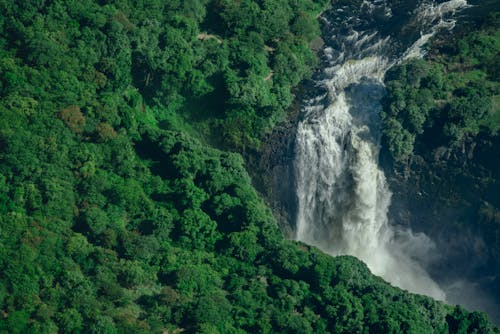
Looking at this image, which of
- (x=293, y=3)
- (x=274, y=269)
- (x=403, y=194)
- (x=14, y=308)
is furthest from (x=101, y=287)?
(x=293, y=3)

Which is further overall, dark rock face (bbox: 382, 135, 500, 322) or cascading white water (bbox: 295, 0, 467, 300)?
cascading white water (bbox: 295, 0, 467, 300)

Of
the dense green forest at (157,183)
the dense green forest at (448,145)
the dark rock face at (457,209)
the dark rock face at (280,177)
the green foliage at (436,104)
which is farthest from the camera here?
the dark rock face at (280,177)

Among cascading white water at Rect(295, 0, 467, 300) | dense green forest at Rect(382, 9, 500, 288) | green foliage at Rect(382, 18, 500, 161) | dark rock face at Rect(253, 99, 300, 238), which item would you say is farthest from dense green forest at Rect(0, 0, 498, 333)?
dense green forest at Rect(382, 9, 500, 288)

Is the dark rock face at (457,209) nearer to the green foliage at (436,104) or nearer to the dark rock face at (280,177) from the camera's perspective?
the green foliage at (436,104)

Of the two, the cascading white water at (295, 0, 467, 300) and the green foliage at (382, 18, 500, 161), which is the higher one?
the green foliage at (382, 18, 500, 161)

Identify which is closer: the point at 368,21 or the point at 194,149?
the point at 194,149

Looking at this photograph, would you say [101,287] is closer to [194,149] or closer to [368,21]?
[194,149]

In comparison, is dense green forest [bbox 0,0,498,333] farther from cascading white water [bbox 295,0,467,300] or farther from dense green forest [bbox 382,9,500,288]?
dense green forest [bbox 382,9,500,288]

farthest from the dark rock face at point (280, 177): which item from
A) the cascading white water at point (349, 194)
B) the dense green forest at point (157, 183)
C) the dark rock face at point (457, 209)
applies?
the dark rock face at point (457, 209)

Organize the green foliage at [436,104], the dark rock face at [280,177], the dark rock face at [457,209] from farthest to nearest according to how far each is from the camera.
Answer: the dark rock face at [280,177]
the green foliage at [436,104]
the dark rock face at [457,209]
